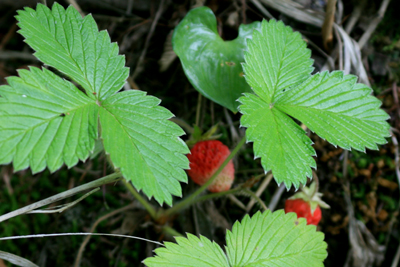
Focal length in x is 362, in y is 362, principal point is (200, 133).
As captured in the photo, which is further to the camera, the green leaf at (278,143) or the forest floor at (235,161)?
the forest floor at (235,161)


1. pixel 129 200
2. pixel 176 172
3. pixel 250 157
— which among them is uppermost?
pixel 176 172

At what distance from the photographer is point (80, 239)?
4.99 ft

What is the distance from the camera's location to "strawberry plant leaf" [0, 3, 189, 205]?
82 centimetres

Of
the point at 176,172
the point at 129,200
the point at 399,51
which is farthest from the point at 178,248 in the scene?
the point at 399,51

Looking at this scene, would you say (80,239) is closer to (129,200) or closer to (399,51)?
(129,200)

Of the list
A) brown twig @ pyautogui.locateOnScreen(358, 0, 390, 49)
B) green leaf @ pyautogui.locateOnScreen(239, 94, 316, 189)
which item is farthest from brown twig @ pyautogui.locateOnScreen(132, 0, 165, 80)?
brown twig @ pyautogui.locateOnScreen(358, 0, 390, 49)

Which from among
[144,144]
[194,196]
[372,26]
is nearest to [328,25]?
[372,26]

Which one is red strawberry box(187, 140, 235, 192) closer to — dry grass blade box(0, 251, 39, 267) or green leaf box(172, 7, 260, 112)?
green leaf box(172, 7, 260, 112)

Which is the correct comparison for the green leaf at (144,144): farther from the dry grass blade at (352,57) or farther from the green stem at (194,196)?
the dry grass blade at (352,57)

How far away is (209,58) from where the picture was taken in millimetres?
1338

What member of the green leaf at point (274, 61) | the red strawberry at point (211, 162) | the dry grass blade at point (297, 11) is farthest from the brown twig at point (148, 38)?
the green leaf at point (274, 61)

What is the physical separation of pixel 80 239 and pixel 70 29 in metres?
0.91

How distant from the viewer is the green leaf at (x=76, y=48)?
3.13ft

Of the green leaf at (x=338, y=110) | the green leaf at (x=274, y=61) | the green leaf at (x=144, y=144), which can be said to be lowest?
the green leaf at (x=144, y=144)
